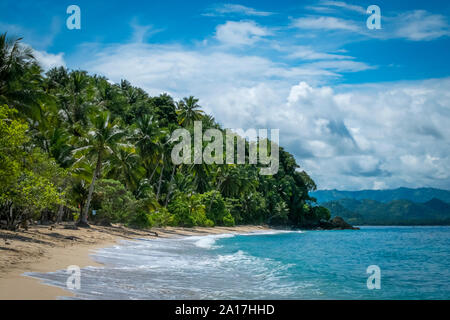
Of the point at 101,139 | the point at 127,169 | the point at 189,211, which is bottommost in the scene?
the point at 189,211

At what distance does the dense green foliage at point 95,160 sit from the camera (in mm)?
14864

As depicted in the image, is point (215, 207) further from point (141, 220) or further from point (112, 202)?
point (112, 202)

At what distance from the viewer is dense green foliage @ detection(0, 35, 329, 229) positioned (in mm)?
14864

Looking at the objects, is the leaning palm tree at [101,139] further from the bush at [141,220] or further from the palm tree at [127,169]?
the bush at [141,220]

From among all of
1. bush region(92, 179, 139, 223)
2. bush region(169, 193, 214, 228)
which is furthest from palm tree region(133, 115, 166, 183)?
bush region(92, 179, 139, 223)

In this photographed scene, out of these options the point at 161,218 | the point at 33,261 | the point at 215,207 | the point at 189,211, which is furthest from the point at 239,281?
the point at 215,207

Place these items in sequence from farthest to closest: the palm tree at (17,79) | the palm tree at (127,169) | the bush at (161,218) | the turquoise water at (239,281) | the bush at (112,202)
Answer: the bush at (161,218) → the palm tree at (127,169) → the bush at (112,202) → the palm tree at (17,79) → the turquoise water at (239,281)

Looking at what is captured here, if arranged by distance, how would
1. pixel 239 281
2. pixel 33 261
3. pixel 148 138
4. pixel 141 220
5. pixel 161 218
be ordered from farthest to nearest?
pixel 148 138
pixel 161 218
pixel 141 220
pixel 239 281
pixel 33 261

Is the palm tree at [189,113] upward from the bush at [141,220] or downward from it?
upward

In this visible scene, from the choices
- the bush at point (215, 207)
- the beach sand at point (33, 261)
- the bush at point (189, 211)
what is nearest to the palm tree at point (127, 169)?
the bush at point (189, 211)

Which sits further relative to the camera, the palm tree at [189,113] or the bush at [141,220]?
the palm tree at [189,113]

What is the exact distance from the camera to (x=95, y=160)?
28141mm

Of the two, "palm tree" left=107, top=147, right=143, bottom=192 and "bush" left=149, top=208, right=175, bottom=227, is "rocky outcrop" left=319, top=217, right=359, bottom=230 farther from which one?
"palm tree" left=107, top=147, right=143, bottom=192
